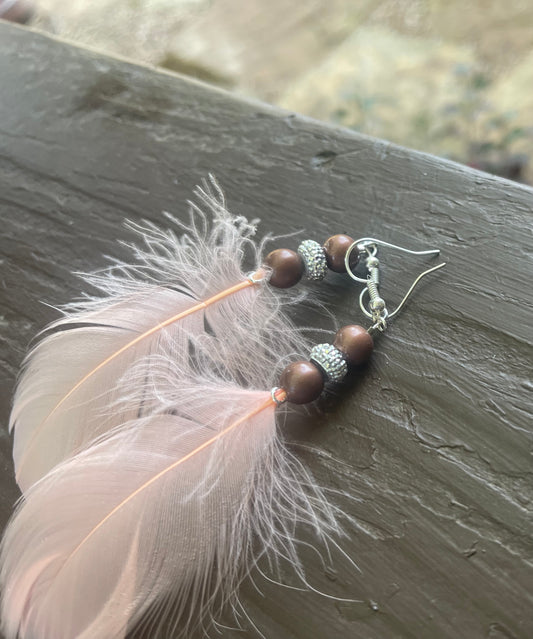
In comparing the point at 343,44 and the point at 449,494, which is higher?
the point at 343,44

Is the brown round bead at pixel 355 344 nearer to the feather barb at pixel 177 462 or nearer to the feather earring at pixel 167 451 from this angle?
the feather earring at pixel 167 451

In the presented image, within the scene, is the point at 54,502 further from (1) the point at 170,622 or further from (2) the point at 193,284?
(2) the point at 193,284

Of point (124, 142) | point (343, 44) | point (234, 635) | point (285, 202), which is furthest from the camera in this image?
point (343, 44)

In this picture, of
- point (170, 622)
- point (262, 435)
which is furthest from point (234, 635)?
point (262, 435)

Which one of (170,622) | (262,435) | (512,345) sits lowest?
(170,622)

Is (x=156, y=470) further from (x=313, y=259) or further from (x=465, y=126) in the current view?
(x=465, y=126)

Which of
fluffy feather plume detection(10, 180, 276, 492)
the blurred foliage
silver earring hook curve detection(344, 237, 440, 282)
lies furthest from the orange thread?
the blurred foliage

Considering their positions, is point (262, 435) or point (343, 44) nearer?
point (262, 435)
